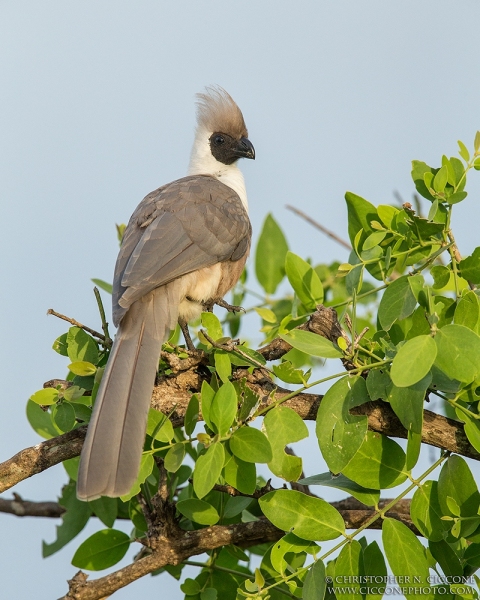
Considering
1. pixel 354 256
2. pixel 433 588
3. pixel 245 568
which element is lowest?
pixel 433 588

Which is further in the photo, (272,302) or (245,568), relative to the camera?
(272,302)

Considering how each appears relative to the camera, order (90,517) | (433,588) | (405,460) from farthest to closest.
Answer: (90,517) → (405,460) → (433,588)

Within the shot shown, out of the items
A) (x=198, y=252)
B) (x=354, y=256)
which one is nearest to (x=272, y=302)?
(x=198, y=252)

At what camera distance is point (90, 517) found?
356cm

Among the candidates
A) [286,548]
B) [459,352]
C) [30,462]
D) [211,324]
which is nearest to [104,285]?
[211,324]

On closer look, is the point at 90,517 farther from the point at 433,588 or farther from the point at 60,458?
the point at 433,588

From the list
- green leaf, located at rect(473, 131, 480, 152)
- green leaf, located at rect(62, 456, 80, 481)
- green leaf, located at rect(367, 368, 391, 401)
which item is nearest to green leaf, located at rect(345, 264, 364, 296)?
green leaf, located at rect(367, 368, 391, 401)

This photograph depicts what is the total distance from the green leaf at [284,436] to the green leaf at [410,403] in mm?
314

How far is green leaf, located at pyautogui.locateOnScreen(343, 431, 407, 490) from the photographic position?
8.20ft

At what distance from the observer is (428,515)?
8.12 ft

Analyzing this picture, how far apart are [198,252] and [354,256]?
1.01 meters

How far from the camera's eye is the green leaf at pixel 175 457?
262 centimetres

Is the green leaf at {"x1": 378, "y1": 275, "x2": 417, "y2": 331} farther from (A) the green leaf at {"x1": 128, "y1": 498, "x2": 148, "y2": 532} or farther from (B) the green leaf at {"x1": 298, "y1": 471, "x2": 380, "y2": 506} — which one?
(A) the green leaf at {"x1": 128, "y1": 498, "x2": 148, "y2": 532}

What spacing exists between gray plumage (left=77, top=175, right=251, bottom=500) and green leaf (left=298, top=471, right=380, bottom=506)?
66cm
